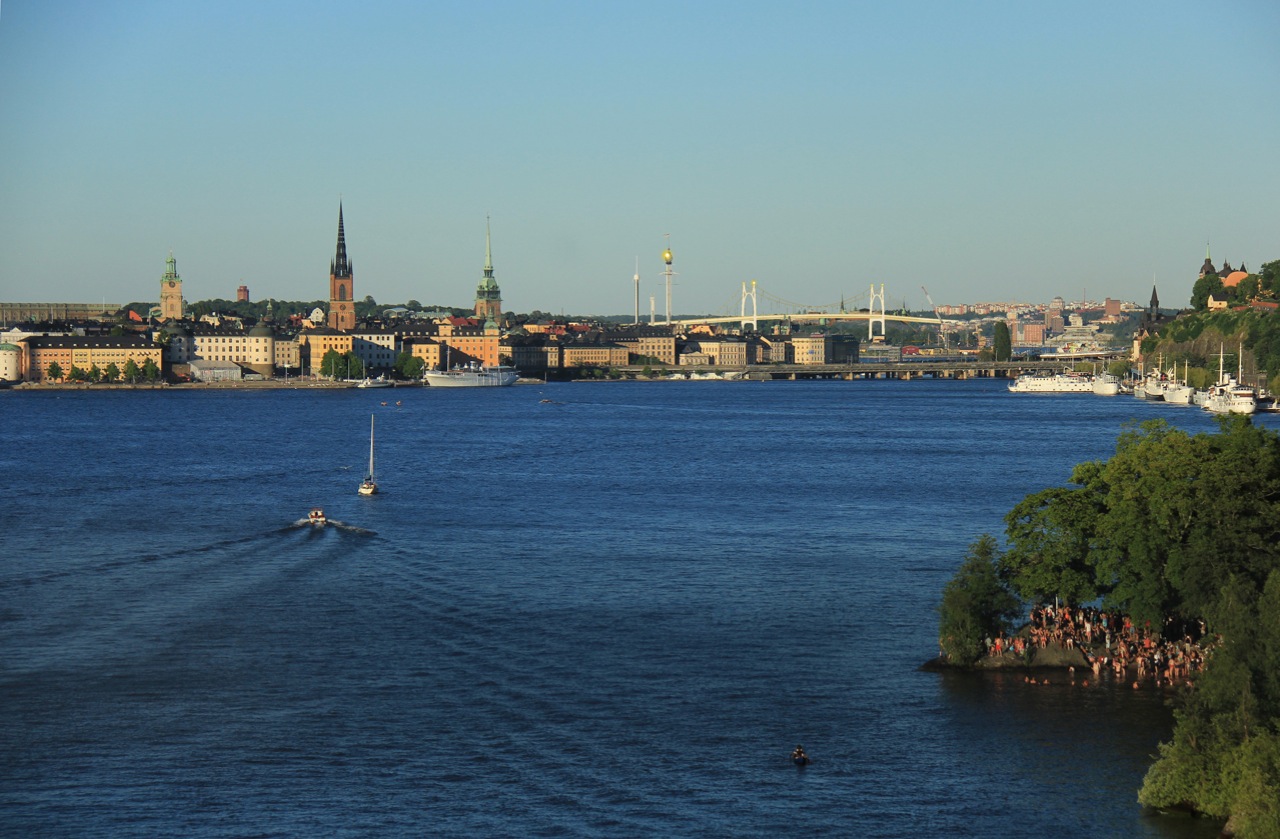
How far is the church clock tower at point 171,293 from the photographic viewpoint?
112375 millimetres

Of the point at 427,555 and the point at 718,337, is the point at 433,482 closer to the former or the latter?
the point at 427,555

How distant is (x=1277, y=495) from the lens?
15.4 metres

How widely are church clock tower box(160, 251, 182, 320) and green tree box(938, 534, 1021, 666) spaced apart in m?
102

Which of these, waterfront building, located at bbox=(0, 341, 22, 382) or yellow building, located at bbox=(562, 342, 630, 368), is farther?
yellow building, located at bbox=(562, 342, 630, 368)

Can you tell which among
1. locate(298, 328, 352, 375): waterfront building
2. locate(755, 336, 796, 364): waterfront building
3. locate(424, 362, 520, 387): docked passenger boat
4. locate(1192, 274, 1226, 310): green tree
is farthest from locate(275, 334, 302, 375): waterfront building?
locate(1192, 274, 1226, 310): green tree

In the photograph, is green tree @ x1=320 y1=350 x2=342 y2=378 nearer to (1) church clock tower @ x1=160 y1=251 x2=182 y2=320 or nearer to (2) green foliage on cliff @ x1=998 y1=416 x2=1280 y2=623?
(1) church clock tower @ x1=160 y1=251 x2=182 y2=320

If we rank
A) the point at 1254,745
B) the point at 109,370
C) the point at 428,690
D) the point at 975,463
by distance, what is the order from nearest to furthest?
the point at 1254,745
the point at 428,690
the point at 975,463
the point at 109,370

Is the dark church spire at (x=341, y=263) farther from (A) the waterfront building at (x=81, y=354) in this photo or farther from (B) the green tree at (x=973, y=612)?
(B) the green tree at (x=973, y=612)

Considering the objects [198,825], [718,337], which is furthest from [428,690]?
[718,337]

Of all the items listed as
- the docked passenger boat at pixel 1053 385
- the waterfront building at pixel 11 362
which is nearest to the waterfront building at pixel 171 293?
→ the waterfront building at pixel 11 362

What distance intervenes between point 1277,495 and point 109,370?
7333 centimetres

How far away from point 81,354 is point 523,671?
74.3 metres

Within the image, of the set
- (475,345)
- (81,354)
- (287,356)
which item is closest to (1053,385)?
(475,345)

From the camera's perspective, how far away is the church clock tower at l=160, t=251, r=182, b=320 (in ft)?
369
